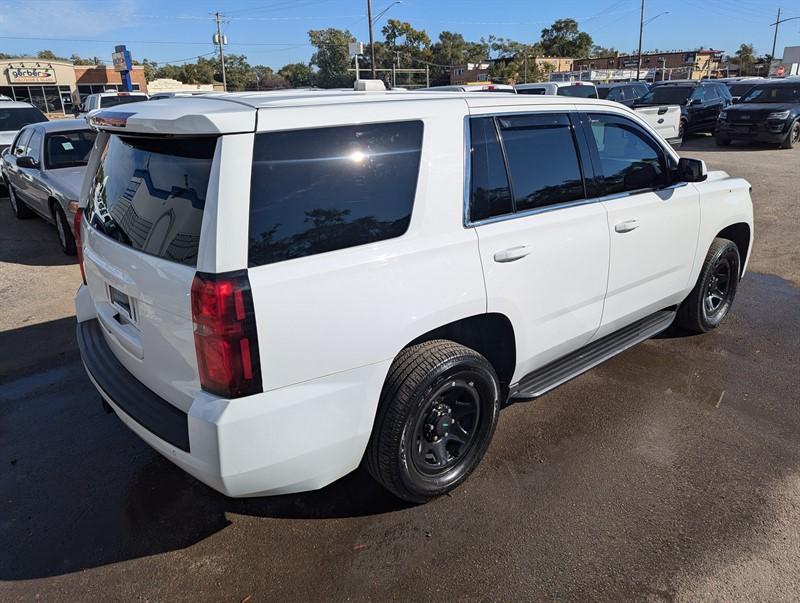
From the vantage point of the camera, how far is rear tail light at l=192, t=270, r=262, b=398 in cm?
214

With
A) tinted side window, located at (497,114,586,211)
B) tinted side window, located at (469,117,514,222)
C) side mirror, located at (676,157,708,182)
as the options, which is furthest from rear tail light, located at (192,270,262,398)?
side mirror, located at (676,157,708,182)

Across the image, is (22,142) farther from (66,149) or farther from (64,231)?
(64,231)

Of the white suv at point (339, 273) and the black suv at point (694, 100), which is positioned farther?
the black suv at point (694, 100)

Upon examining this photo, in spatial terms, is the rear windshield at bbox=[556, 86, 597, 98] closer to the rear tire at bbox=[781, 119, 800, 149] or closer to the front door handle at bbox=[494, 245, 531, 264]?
the rear tire at bbox=[781, 119, 800, 149]

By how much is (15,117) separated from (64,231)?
328 inches

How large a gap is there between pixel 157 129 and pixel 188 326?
815 mm

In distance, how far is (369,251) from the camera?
8.10 ft

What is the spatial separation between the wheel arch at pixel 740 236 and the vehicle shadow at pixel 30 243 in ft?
23.9

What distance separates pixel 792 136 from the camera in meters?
17.0

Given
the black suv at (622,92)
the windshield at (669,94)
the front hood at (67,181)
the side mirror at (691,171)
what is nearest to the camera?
the side mirror at (691,171)

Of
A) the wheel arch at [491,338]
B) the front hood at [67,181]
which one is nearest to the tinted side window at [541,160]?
the wheel arch at [491,338]

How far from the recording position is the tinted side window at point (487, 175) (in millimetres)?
2906

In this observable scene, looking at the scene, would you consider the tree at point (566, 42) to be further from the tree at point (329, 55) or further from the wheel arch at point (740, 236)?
the wheel arch at point (740, 236)

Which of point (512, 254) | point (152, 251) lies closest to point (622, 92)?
point (512, 254)
